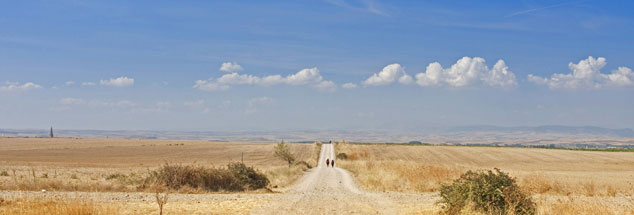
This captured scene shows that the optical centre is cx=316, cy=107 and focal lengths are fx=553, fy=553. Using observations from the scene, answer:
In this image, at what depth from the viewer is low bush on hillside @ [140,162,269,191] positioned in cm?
2788

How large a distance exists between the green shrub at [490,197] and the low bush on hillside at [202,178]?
14.8 metres

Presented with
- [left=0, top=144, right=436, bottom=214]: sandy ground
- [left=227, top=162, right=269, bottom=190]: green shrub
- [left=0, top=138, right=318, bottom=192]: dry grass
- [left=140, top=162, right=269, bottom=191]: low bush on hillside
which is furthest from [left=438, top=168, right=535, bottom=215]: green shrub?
[left=227, top=162, right=269, bottom=190]: green shrub

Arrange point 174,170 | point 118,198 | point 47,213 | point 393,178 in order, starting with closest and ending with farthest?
point 47,213
point 118,198
point 174,170
point 393,178

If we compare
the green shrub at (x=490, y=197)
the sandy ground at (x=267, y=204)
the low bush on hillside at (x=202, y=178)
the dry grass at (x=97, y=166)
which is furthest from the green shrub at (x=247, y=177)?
the green shrub at (x=490, y=197)

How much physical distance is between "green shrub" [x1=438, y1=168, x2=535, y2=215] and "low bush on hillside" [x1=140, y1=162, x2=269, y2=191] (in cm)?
1478

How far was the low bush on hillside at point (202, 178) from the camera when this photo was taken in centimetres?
2788

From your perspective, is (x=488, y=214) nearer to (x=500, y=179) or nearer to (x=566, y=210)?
(x=500, y=179)

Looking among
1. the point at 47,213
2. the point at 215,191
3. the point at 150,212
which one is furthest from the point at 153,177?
the point at 47,213

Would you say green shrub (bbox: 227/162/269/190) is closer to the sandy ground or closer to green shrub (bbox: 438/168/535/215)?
the sandy ground

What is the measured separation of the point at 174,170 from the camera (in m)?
28.1

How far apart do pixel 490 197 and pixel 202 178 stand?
16037mm

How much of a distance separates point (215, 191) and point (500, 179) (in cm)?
1569

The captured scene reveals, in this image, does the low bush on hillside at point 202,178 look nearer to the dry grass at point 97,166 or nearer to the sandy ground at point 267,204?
the dry grass at point 97,166

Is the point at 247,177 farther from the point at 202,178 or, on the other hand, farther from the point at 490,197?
the point at 490,197
